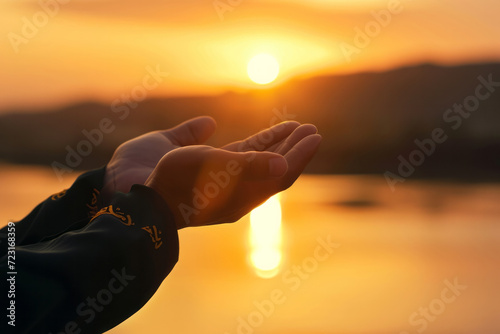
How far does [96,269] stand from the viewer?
0.97m

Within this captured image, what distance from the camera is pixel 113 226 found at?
3.48 feet

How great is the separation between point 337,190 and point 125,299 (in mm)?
6125

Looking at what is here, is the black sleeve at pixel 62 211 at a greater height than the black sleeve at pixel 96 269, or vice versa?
the black sleeve at pixel 62 211

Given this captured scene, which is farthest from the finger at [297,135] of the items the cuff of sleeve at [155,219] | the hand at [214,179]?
the cuff of sleeve at [155,219]

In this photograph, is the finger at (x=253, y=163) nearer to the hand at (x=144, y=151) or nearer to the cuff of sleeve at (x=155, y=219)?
the cuff of sleeve at (x=155, y=219)

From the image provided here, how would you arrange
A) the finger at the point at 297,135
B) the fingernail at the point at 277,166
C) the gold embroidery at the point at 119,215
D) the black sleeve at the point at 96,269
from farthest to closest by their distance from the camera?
the finger at the point at 297,135 → the fingernail at the point at 277,166 → the gold embroidery at the point at 119,215 → the black sleeve at the point at 96,269

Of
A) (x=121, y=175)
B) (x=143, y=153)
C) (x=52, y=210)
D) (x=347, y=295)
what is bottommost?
(x=52, y=210)

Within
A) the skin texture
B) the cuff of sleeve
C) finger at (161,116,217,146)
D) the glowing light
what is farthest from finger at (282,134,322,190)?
the glowing light

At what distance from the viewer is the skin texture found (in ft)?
4.01

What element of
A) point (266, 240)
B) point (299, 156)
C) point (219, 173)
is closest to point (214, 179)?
point (219, 173)

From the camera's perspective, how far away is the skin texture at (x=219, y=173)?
122 cm

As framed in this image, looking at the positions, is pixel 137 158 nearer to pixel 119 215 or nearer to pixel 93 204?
pixel 93 204

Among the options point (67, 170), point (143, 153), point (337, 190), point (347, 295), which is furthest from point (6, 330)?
point (67, 170)

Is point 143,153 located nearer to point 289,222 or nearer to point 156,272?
point 156,272
